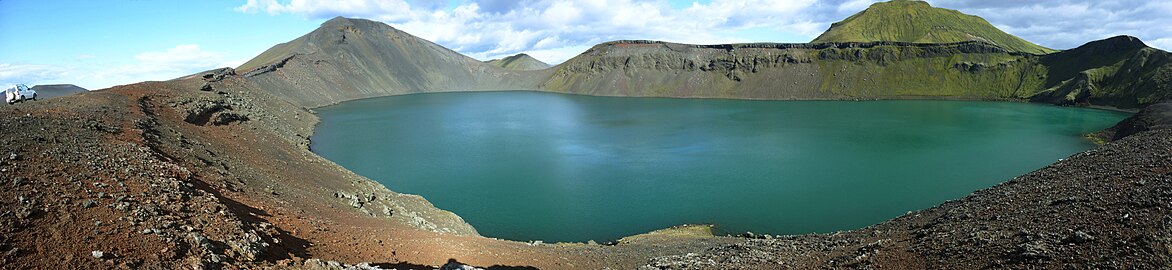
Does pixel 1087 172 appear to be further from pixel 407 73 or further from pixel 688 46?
pixel 407 73

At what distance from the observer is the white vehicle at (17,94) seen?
1320 inches

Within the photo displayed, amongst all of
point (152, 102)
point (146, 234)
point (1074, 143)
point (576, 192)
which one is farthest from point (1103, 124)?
point (152, 102)

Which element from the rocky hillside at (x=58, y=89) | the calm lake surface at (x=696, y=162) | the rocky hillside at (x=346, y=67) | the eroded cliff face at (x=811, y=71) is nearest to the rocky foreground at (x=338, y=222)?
the calm lake surface at (x=696, y=162)

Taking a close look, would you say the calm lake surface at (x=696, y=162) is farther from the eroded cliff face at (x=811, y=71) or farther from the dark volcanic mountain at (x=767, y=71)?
the eroded cliff face at (x=811, y=71)

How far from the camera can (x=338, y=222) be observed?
20281 mm

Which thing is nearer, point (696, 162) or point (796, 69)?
point (696, 162)

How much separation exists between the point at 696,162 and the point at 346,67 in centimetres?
13470

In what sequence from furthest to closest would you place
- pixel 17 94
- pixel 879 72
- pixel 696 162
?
pixel 879 72
pixel 696 162
pixel 17 94

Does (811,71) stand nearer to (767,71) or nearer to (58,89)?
(767,71)

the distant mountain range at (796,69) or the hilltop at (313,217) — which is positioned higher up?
the distant mountain range at (796,69)

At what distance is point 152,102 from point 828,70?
13991 cm

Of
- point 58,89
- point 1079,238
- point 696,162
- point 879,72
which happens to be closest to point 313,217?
point 1079,238

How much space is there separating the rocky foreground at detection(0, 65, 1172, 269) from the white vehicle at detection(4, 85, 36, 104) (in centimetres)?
747

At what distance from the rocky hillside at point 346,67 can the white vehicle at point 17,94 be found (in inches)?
2995
